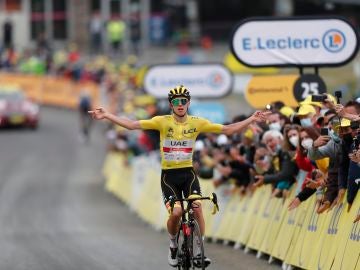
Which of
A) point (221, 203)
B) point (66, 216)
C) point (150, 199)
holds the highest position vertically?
point (221, 203)

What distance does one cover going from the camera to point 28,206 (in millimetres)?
25828

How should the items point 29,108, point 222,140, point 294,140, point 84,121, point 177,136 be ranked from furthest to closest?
1. point 29,108
2. point 84,121
3. point 222,140
4. point 294,140
5. point 177,136

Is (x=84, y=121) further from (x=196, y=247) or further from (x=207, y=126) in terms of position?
(x=196, y=247)

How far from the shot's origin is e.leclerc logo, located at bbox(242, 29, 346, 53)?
54.3 feet

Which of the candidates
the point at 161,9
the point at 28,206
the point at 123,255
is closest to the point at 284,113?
the point at 123,255

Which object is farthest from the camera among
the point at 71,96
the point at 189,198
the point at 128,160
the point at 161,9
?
the point at 161,9

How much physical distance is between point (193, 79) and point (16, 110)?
67.5ft

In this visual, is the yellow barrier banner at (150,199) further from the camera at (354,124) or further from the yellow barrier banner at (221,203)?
the camera at (354,124)

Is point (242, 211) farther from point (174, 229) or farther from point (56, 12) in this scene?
point (56, 12)

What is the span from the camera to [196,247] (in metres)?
12.4

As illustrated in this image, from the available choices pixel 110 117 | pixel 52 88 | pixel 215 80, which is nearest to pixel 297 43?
pixel 110 117

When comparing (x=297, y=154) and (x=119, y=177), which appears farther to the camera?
(x=119, y=177)

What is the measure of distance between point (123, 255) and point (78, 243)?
2.29 meters

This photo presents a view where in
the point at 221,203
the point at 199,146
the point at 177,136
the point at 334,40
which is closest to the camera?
the point at 177,136
